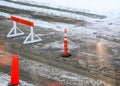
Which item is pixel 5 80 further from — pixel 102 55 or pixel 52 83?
pixel 102 55

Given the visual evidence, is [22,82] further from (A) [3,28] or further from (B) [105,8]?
(B) [105,8]

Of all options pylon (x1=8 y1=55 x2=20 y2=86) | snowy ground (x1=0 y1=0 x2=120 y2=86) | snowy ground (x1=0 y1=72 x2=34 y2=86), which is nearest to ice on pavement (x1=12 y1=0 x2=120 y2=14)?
snowy ground (x1=0 y1=0 x2=120 y2=86)

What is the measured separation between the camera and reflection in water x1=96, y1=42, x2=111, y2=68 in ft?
40.8

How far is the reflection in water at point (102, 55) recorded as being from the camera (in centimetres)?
1244

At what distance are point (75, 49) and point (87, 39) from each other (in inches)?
80.5

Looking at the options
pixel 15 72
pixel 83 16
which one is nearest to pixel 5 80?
pixel 15 72

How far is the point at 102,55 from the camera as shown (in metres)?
13.6

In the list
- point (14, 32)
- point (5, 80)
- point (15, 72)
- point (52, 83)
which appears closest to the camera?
point (15, 72)

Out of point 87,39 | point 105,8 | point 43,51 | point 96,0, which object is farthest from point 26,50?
point 96,0

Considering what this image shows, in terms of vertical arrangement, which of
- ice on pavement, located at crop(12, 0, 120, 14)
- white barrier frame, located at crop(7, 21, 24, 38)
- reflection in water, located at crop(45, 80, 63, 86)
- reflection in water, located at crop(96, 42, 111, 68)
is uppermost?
ice on pavement, located at crop(12, 0, 120, 14)

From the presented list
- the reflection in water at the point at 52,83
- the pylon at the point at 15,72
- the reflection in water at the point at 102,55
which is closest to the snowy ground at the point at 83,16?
the reflection in water at the point at 102,55

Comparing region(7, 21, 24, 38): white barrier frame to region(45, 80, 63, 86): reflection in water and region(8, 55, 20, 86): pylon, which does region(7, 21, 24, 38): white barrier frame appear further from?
region(8, 55, 20, 86): pylon

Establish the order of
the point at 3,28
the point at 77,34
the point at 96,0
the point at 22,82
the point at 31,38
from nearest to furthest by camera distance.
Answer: the point at 22,82 < the point at 31,38 < the point at 77,34 < the point at 3,28 < the point at 96,0

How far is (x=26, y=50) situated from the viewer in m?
14.4
